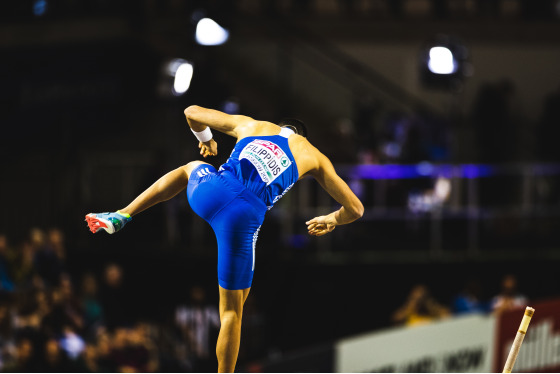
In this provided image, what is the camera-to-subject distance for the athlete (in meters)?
5.80

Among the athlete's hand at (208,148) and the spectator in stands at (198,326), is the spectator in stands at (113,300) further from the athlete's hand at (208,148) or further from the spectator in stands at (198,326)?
the athlete's hand at (208,148)

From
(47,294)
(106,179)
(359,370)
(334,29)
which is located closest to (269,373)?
(359,370)

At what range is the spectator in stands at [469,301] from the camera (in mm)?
12781

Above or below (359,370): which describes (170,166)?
above

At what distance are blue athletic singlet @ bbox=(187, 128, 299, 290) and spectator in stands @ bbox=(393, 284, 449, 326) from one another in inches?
267

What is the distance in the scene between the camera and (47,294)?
400 inches

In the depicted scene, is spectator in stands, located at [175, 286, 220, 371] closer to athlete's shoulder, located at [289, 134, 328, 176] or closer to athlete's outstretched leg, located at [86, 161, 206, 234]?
athlete's outstretched leg, located at [86, 161, 206, 234]

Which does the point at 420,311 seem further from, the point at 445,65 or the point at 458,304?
the point at 445,65

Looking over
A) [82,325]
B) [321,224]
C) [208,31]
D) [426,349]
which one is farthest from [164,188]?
[208,31]

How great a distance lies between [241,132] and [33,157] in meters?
9.53

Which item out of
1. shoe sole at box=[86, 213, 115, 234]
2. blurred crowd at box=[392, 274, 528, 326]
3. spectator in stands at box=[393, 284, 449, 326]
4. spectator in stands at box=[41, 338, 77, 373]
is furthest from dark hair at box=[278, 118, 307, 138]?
spectator in stands at box=[393, 284, 449, 326]

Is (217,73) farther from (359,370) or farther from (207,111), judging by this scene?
(207,111)

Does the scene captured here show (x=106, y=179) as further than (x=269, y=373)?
Yes

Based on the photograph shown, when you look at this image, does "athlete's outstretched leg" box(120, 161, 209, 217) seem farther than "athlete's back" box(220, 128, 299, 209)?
Yes
